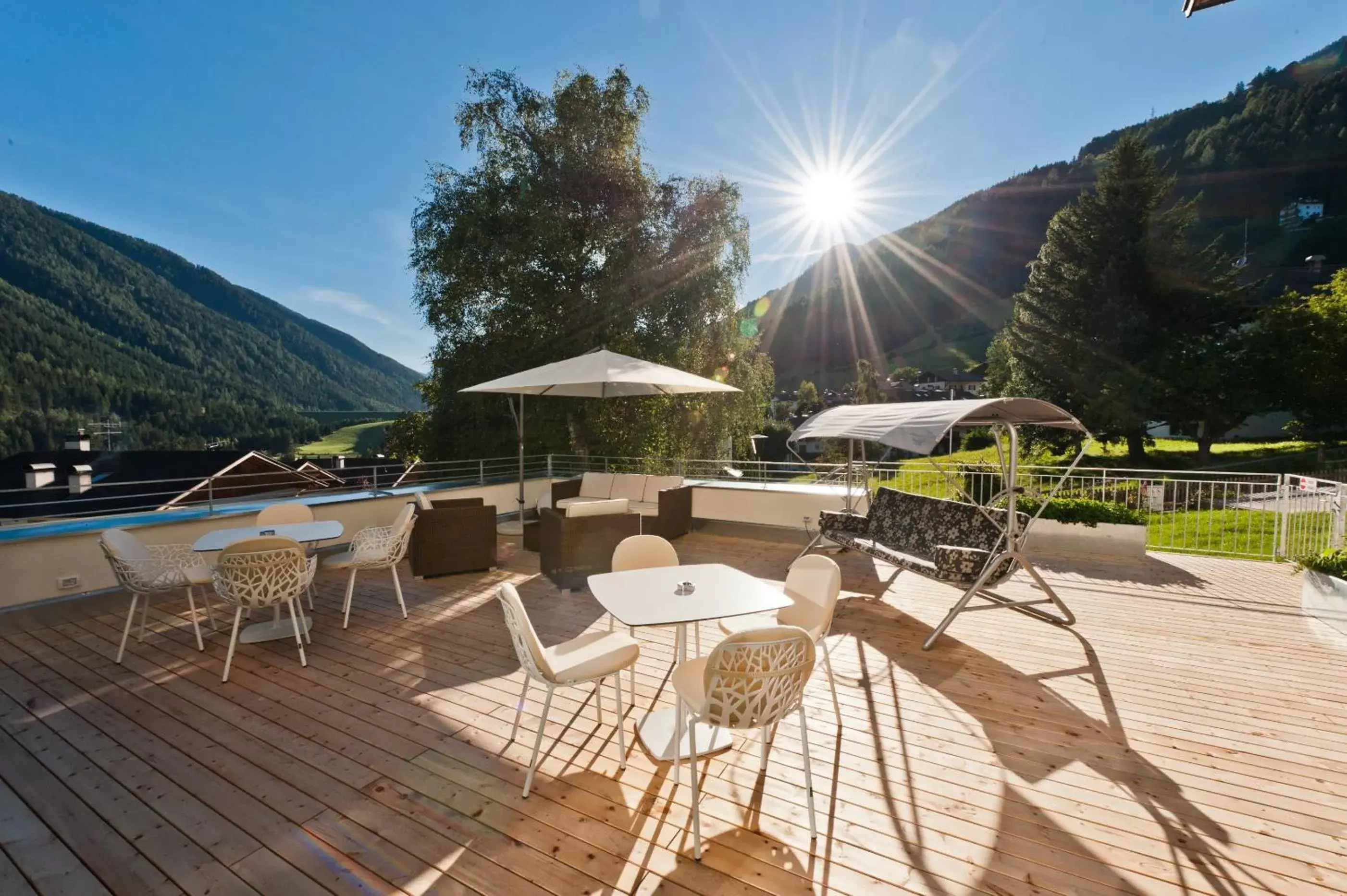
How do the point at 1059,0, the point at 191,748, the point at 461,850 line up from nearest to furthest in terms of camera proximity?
the point at 461,850 < the point at 191,748 < the point at 1059,0

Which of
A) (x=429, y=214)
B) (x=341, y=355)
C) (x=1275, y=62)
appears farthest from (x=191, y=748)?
(x=1275, y=62)

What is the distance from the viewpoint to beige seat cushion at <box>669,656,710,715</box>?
7.14ft

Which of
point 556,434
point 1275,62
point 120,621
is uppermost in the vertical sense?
point 1275,62

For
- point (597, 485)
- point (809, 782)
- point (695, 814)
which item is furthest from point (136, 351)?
point (809, 782)

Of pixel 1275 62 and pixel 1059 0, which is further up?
pixel 1275 62

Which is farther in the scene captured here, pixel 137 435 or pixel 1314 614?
pixel 137 435

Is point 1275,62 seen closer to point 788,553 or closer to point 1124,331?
point 1124,331

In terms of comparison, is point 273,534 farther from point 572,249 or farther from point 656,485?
point 572,249

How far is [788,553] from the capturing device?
6.64m

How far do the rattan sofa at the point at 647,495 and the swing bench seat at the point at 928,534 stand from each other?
2051 millimetres

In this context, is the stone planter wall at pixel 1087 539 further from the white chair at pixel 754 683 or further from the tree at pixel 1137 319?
the tree at pixel 1137 319

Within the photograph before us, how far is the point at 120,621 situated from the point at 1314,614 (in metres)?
9.30

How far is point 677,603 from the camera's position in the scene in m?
2.66

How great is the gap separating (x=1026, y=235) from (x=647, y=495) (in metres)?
85.0
